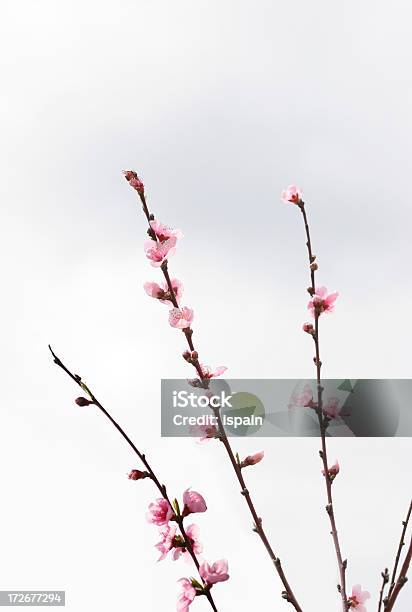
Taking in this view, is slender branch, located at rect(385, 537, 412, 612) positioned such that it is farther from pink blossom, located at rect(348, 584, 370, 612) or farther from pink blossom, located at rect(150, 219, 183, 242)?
pink blossom, located at rect(150, 219, 183, 242)

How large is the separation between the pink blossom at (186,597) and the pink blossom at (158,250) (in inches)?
38.6

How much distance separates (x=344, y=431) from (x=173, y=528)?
1271 mm

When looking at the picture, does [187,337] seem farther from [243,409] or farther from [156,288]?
[243,409]

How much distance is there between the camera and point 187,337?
2.20 m

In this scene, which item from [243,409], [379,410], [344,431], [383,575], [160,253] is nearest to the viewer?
[383,575]

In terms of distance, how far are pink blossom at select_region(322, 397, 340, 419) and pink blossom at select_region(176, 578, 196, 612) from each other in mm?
879

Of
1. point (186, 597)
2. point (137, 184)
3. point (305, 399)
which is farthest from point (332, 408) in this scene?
point (137, 184)

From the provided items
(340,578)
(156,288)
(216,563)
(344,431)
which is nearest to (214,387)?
(156,288)

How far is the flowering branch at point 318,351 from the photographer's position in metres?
2.10

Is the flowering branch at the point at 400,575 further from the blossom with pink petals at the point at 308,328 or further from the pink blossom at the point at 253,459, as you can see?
the blossom with pink petals at the point at 308,328

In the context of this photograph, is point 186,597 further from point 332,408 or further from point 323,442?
point 332,408

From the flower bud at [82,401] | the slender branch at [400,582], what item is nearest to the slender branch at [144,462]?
the flower bud at [82,401]

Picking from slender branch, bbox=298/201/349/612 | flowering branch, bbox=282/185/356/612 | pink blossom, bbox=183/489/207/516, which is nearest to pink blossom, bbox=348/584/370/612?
flowering branch, bbox=282/185/356/612

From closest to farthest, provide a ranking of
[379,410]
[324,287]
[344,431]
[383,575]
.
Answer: [383,575] → [324,287] → [344,431] → [379,410]
